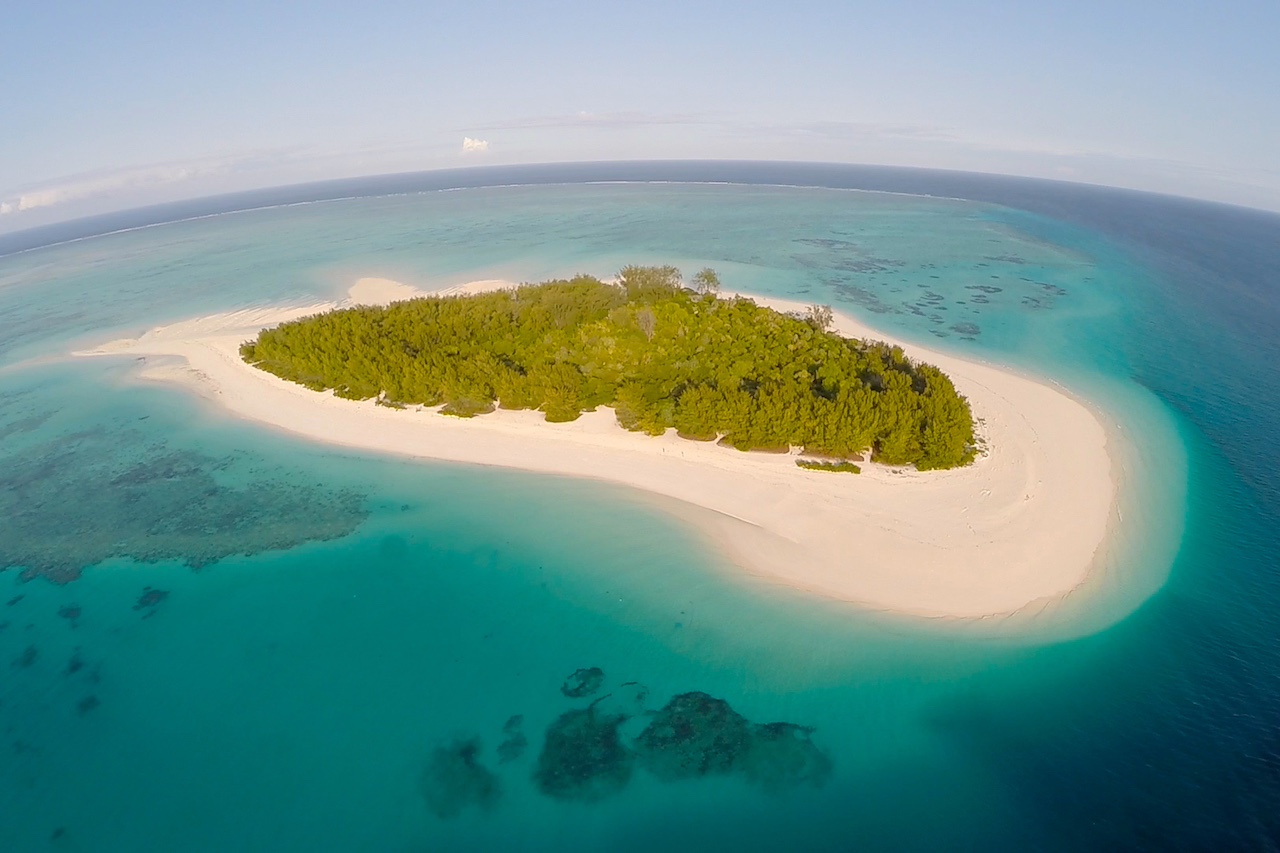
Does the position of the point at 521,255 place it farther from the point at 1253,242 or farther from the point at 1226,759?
the point at 1253,242

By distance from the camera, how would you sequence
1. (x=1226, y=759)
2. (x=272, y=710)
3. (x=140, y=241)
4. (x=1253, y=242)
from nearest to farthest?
(x=1226, y=759), (x=272, y=710), (x=1253, y=242), (x=140, y=241)

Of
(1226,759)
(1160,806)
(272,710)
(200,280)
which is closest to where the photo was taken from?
(1160,806)

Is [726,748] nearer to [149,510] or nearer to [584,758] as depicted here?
[584,758]

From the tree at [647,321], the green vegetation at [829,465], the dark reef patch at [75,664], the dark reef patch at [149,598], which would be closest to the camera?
the dark reef patch at [75,664]

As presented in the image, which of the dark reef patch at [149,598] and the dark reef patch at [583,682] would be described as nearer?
the dark reef patch at [583,682]

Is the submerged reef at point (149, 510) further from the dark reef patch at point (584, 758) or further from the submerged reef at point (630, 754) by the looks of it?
the dark reef patch at point (584, 758)

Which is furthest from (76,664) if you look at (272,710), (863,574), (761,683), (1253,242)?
(1253,242)

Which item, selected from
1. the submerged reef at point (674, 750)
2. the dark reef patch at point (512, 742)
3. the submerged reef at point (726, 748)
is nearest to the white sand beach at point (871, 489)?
the submerged reef at point (726, 748)
